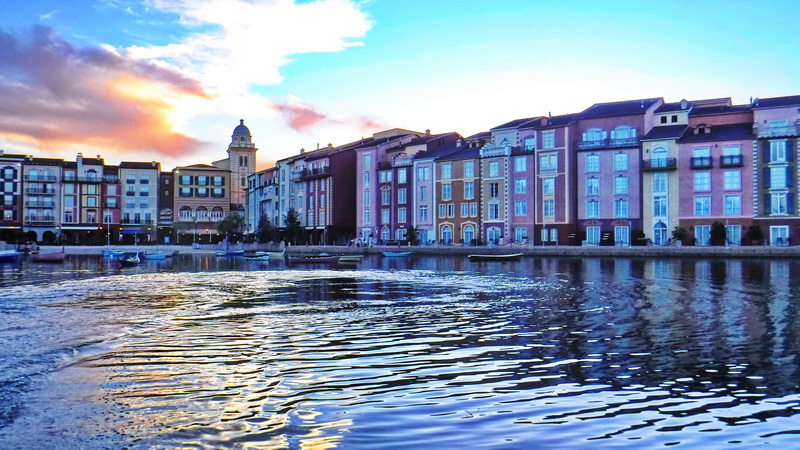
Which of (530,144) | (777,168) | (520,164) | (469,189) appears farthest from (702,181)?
(469,189)

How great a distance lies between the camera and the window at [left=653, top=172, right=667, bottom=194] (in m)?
65.0

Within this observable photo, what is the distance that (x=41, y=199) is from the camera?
10675cm

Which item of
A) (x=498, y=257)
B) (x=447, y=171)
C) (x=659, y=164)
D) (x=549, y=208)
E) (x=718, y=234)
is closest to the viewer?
(x=498, y=257)

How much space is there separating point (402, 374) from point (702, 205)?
2325 inches

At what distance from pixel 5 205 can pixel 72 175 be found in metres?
10.4

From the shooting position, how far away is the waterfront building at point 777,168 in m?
59.2

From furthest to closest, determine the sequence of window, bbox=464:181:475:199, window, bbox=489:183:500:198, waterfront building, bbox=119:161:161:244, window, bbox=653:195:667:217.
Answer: waterfront building, bbox=119:161:161:244
window, bbox=464:181:475:199
window, bbox=489:183:500:198
window, bbox=653:195:667:217

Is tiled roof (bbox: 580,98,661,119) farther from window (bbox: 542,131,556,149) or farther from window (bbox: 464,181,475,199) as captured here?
window (bbox: 464,181,475,199)

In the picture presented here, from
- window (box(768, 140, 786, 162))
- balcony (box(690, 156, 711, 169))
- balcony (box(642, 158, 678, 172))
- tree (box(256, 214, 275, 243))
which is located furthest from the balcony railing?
tree (box(256, 214, 275, 243))

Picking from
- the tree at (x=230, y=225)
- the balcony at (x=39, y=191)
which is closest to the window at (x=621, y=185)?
the tree at (x=230, y=225)

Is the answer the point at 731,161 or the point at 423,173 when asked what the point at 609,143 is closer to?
the point at 731,161

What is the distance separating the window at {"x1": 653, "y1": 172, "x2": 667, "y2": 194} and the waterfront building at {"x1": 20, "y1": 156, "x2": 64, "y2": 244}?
285 ft

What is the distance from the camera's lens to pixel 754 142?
6091 centimetres

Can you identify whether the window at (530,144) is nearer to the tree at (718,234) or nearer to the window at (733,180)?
the window at (733,180)
